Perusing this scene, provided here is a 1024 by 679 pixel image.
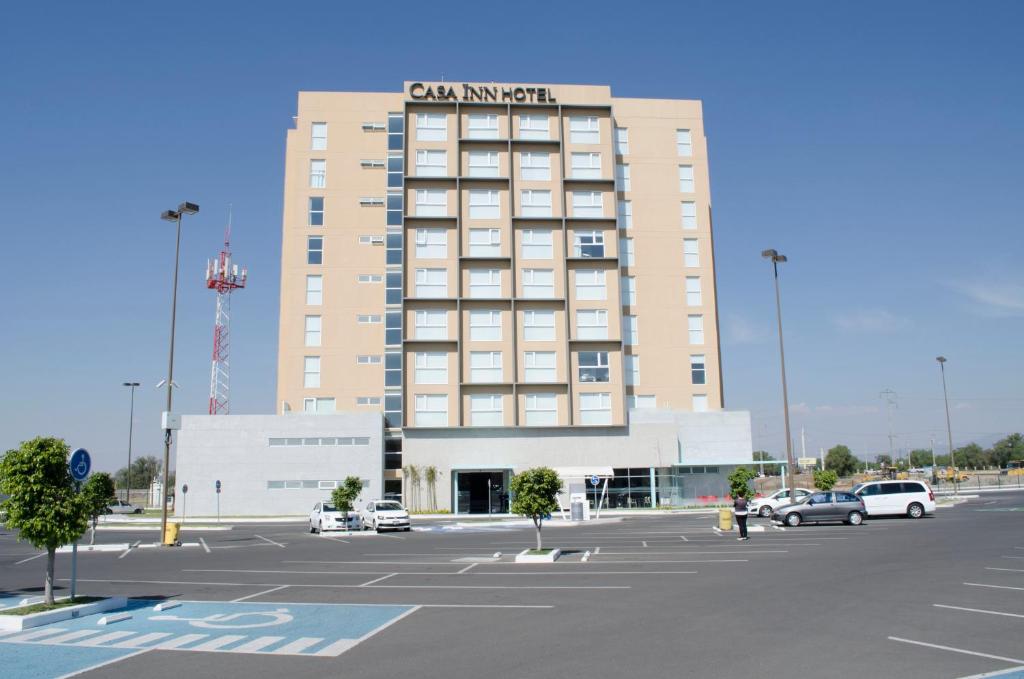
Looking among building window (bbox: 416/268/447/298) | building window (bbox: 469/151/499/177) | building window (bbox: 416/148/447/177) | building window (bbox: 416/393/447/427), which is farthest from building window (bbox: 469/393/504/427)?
building window (bbox: 416/148/447/177)

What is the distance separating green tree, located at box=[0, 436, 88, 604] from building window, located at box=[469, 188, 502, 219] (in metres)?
48.3

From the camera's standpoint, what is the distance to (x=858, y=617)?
12641mm

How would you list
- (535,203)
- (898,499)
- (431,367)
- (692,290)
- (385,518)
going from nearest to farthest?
(898,499) < (385,518) < (431,367) < (535,203) < (692,290)

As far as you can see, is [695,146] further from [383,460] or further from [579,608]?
[579,608]

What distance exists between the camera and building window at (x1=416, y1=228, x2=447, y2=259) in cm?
6009

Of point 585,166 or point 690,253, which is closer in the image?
point 585,166

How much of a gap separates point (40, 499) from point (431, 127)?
51728 mm

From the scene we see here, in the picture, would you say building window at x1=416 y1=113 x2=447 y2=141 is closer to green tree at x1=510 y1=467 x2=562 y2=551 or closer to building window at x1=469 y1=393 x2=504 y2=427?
building window at x1=469 y1=393 x2=504 y2=427

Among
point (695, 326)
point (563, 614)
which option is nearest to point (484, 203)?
point (695, 326)

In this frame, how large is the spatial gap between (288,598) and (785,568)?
11954 millimetres

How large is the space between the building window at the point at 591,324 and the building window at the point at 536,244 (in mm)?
5312

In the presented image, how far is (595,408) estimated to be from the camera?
194 feet

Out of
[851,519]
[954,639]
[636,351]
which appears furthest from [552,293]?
[954,639]

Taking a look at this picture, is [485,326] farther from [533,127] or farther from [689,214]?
[689,214]
